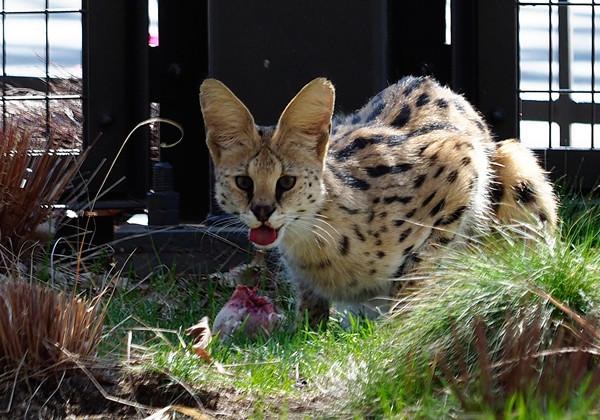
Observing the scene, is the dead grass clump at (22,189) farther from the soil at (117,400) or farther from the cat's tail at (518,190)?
the cat's tail at (518,190)

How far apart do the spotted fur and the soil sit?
1295 mm

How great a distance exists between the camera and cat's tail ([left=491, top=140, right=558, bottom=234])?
5078 mm

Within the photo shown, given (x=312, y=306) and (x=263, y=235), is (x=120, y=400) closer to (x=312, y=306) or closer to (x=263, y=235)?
(x=263, y=235)

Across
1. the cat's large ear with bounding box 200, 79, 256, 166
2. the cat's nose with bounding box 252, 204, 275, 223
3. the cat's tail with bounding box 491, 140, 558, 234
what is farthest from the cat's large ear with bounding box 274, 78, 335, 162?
the cat's tail with bounding box 491, 140, 558, 234

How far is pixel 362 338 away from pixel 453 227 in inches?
36.9

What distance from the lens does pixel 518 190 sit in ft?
17.0

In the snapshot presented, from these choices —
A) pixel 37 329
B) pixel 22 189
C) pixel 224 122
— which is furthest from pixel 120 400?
pixel 22 189

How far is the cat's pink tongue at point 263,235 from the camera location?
4.52 metres

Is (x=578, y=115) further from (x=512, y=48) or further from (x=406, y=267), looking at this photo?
(x=406, y=267)

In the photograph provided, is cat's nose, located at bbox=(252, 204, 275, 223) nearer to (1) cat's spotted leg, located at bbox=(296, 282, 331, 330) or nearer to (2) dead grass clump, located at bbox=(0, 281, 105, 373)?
(1) cat's spotted leg, located at bbox=(296, 282, 331, 330)

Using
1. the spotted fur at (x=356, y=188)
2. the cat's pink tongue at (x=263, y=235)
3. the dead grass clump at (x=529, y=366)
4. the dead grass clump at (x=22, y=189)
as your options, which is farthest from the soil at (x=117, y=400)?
the dead grass clump at (x=22, y=189)

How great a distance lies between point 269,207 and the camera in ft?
14.8

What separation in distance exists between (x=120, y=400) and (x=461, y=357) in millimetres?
1173

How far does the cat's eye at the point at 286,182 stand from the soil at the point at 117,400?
4.63 ft
